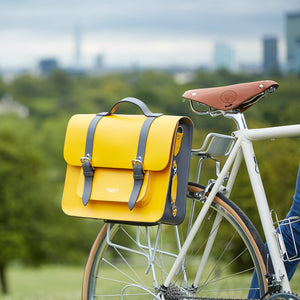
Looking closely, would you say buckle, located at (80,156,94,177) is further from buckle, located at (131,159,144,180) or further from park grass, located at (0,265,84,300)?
park grass, located at (0,265,84,300)

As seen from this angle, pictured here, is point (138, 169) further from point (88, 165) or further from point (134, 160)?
point (88, 165)

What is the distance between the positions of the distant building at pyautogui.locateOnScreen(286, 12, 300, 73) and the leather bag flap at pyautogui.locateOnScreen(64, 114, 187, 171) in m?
12.2

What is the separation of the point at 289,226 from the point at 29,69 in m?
55.7

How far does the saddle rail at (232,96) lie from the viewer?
183cm

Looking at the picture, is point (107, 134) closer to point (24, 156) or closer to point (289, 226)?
point (289, 226)

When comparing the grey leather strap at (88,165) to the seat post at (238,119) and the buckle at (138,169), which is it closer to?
the buckle at (138,169)

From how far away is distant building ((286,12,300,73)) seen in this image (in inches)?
531

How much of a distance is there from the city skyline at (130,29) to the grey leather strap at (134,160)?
126ft

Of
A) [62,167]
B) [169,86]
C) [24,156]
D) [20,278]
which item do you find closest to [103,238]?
[24,156]

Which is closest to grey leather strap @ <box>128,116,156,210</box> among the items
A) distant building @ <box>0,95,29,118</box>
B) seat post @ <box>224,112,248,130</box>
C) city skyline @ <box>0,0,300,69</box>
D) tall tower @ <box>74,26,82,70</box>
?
seat post @ <box>224,112,248,130</box>

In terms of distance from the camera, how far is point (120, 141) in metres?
1.89

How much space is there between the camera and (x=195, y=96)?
6.35ft

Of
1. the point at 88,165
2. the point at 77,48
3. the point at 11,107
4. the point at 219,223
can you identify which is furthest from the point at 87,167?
the point at 77,48

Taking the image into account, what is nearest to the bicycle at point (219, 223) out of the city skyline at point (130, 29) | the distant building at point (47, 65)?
the city skyline at point (130, 29)
